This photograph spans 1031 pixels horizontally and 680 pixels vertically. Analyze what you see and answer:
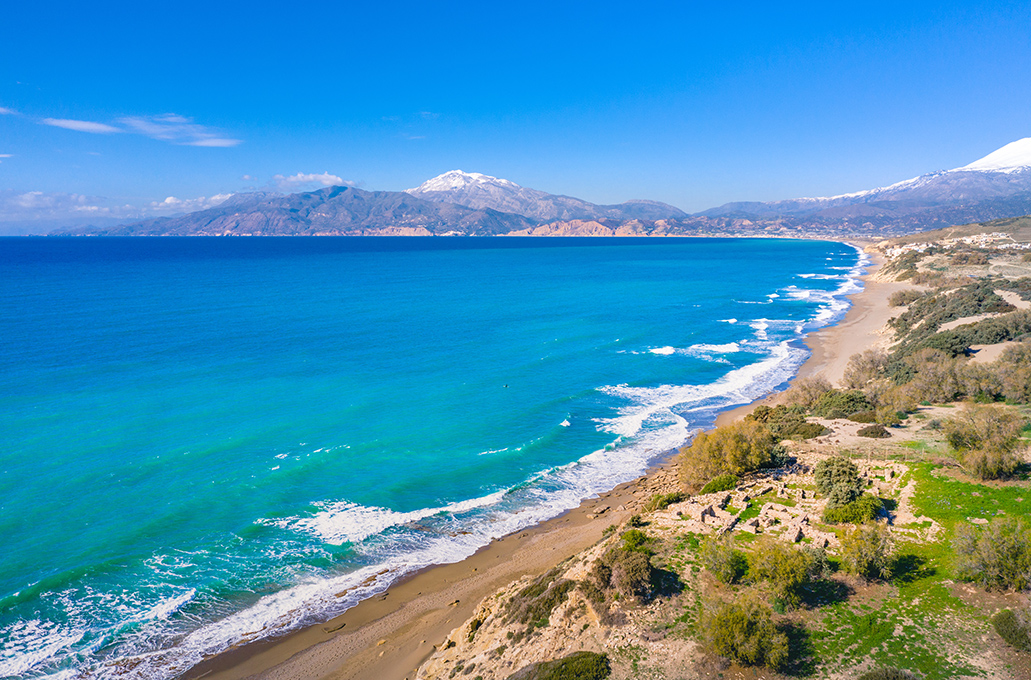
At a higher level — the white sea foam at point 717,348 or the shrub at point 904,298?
the shrub at point 904,298

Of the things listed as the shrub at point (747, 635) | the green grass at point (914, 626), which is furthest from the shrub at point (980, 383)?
the shrub at point (747, 635)

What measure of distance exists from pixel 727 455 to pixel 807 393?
54.6 feet

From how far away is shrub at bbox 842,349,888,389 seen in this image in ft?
125

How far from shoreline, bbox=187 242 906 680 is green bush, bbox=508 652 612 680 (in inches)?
199

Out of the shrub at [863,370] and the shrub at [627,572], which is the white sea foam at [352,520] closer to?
the shrub at [627,572]

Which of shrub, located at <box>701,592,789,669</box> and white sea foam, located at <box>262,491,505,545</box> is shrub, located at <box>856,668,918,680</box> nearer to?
shrub, located at <box>701,592,789,669</box>

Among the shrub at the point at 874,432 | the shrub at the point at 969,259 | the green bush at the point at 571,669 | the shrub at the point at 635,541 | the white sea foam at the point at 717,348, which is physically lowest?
the white sea foam at the point at 717,348

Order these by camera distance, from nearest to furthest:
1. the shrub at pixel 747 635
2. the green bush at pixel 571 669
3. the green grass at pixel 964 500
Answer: the shrub at pixel 747 635
the green bush at pixel 571 669
the green grass at pixel 964 500

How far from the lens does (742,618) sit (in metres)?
12.7

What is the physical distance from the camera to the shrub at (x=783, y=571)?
1400 cm

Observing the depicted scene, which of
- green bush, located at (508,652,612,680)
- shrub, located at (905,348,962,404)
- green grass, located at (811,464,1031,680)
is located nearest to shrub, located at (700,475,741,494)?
green grass, located at (811,464,1031,680)

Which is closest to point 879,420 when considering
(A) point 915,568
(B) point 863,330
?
(A) point 915,568

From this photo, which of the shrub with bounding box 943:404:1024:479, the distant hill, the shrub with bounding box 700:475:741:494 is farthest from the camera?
the distant hill

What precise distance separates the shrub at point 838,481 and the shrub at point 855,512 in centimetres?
33
